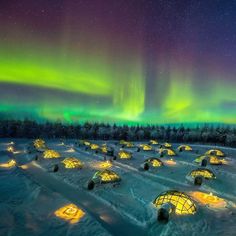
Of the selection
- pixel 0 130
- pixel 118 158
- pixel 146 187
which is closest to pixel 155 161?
pixel 118 158

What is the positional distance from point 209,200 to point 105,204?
11.6m

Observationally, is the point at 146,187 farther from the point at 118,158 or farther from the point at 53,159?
the point at 53,159

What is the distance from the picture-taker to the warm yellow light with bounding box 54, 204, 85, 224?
22177 mm

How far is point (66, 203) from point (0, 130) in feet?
381

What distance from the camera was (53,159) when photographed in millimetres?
54156

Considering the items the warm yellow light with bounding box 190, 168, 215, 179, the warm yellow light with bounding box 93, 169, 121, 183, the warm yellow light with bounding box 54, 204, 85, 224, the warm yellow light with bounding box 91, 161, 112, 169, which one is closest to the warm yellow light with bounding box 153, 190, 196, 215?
the warm yellow light with bounding box 54, 204, 85, 224

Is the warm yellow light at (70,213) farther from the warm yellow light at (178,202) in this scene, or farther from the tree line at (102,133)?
the tree line at (102,133)

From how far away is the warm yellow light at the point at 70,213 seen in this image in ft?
72.8

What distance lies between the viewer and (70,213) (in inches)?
918

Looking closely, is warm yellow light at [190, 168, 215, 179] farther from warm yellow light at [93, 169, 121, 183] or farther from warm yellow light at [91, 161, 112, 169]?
warm yellow light at [91, 161, 112, 169]

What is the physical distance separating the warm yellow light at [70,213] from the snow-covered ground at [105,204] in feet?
1.80

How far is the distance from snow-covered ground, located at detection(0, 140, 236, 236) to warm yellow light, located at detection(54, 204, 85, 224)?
550mm

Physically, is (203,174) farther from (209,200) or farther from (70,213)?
(70,213)

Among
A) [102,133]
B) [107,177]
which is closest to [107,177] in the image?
[107,177]
